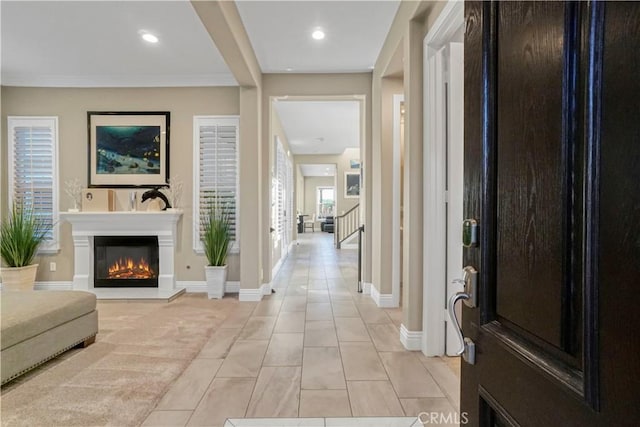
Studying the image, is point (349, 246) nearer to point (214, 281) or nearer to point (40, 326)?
point (214, 281)

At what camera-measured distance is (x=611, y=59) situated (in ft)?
1.46

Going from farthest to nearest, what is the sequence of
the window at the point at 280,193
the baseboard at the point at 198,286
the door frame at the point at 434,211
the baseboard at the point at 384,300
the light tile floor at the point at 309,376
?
the window at the point at 280,193 → the baseboard at the point at 198,286 → the baseboard at the point at 384,300 → the door frame at the point at 434,211 → the light tile floor at the point at 309,376

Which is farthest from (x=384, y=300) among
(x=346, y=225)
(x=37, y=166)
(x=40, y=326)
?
(x=346, y=225)

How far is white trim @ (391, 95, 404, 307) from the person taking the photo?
12.7 ft

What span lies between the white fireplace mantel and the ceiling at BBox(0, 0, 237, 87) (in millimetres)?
1795

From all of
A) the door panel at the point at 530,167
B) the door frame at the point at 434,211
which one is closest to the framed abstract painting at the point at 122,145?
the door frame at the point at 434,211

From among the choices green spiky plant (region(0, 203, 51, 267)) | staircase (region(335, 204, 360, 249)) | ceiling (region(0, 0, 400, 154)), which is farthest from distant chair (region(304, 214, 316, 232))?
green spiky plant (region(0, 203, 51, 267))

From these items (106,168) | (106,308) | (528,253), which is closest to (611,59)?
(528,253)

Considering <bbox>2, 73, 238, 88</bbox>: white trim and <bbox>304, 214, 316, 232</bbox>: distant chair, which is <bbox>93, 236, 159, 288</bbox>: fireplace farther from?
<bbox>304, 214, 316, 232</bbox>: distant chair

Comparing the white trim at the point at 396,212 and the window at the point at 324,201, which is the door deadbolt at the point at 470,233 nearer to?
the white trim at the point at 396,212

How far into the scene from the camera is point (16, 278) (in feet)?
14.0

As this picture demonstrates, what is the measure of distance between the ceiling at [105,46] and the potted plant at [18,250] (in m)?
1.89

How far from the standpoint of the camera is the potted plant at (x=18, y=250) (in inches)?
168

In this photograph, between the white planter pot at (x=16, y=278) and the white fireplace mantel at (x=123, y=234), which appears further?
the white fireplace mantel at (x=123, y=234)
